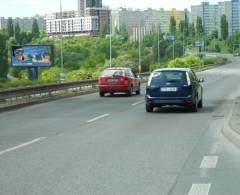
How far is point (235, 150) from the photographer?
35.8ft

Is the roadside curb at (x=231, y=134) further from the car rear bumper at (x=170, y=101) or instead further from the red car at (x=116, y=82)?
the red car at (x=116, y=82)

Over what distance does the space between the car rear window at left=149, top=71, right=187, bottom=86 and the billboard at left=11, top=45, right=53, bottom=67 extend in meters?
21.6

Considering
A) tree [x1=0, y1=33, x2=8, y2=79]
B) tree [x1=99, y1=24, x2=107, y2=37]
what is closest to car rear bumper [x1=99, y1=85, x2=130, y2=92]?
tree [x1=0, y1=33, x2=8, y2=79]

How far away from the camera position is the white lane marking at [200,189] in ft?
23.6

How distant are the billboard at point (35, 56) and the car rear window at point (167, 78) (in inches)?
850

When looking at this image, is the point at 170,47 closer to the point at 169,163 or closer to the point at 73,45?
the point at 73,45

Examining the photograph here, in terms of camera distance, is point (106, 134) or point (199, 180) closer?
point (199, 180)

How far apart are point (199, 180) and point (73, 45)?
123 m

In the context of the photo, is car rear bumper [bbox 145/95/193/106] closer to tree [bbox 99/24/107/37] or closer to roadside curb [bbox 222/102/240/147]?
roadside curb [bbox 222/102/240/147]

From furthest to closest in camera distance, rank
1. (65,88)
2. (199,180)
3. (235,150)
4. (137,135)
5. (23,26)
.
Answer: (23,26) < (65,88) < (137,135) < (235,150) < (199,180)

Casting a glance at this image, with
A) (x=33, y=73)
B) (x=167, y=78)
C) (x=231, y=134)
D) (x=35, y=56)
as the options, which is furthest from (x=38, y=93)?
(x=231, y=134)

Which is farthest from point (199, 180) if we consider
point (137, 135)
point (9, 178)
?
point (137, 135)

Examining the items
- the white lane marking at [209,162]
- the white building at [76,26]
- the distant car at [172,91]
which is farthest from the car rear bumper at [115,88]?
the white building at [76,26]

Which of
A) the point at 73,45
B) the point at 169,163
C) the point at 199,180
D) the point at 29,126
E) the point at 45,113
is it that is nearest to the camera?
the point at 199,180
